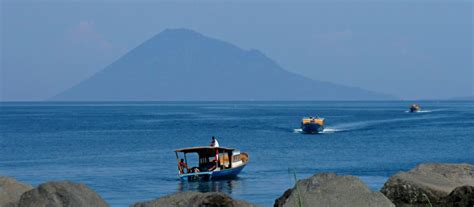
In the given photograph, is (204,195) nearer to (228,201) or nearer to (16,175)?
(228,201)

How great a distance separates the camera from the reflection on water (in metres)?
43.2

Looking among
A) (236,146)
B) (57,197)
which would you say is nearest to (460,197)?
(57,197)

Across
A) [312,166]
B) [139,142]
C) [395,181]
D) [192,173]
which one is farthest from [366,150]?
[395,181]

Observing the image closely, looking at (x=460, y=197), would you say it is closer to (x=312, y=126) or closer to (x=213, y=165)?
(x=213, y=165)

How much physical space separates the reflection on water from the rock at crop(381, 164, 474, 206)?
15.4 meters

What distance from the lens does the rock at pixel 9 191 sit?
20594 millimetres

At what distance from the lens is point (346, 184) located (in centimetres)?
1994

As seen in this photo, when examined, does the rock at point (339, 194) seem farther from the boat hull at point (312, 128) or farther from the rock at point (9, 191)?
the boat hull at point (312, 128)

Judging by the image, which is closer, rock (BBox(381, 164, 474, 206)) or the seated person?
rock (BBox(381, 164, 474, 206))

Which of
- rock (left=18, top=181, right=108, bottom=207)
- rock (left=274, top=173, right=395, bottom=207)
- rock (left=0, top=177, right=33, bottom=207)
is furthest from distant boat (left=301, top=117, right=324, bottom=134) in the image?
rock (left=18, top=181, right=108, bottom=207)

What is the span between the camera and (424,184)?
26.5 metres

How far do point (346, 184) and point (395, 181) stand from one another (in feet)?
24.2

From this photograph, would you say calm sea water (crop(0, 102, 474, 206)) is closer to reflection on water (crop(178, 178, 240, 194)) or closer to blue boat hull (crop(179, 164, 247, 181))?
reflection on water (crop(178, 178, 240, 194))

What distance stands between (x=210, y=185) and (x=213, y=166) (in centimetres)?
216
